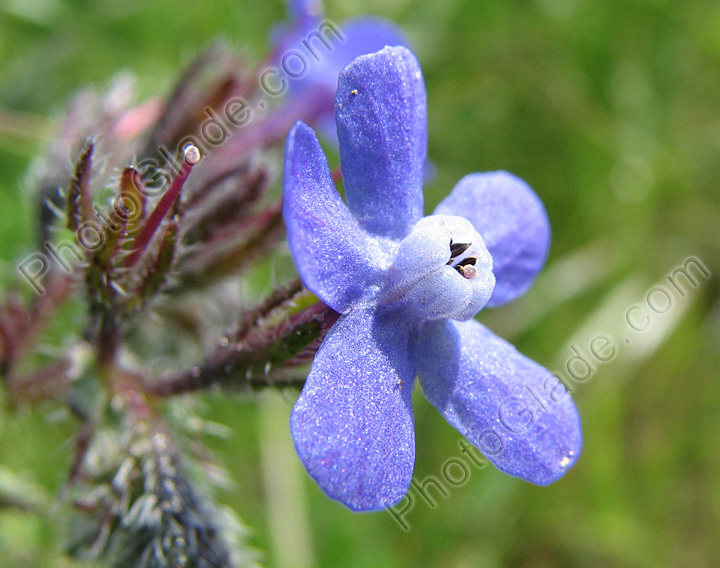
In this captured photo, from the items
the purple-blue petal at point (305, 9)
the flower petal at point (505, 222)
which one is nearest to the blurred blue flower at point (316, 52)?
the purple-blue petal at point (305, 9)

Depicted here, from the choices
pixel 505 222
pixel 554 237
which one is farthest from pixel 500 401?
pixel 554 237

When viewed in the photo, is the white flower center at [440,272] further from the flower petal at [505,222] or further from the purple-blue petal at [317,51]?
the purple-blue petal at [317,51]

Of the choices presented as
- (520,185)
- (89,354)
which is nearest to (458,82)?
(520,185)

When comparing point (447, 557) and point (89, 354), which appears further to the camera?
point (447, 557)

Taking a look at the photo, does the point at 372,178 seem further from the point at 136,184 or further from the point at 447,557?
the point at 447,557

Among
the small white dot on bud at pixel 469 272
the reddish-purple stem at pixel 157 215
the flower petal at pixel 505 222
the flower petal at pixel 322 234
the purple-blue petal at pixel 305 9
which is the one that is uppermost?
the purple-blue petal at pixel 305 9
